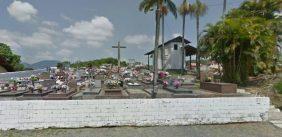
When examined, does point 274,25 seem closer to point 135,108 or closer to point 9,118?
point 135,108

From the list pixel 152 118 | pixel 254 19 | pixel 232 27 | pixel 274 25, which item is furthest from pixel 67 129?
pixel 274 25

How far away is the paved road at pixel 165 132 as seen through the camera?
6957 mm

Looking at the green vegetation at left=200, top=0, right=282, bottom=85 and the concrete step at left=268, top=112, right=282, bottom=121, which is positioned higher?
the green vegetation at left=200, top=0, right=282, bottom=85

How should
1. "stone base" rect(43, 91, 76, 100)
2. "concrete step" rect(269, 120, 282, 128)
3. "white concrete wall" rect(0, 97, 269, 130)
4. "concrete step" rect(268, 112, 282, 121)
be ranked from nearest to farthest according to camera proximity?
1. "white concrete wall" rect(0, 97, 269, 130)
2. "concrete step" rect(269, 120, 282, 128)
3. "concrete step" rect(268, 112, 282, 121)
4. "stone base" rect(43, 91, 76, 100)

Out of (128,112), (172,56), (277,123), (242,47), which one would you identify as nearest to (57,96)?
(128,112)

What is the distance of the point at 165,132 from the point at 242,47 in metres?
9.81

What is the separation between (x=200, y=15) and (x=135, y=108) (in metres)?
27.9

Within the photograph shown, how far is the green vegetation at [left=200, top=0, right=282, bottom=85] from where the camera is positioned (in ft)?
48.2

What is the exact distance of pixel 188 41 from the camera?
39.0m

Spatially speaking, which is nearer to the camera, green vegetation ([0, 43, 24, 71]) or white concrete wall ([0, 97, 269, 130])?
white concrete wall ([0, 97, 269, 130])

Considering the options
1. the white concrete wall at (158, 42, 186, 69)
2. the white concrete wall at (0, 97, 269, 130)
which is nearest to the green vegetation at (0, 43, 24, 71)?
the white concrete wall at (158, 42, 186, 69)

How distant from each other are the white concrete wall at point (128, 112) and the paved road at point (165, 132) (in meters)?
0.23

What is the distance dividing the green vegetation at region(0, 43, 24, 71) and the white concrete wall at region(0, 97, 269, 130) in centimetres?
2303

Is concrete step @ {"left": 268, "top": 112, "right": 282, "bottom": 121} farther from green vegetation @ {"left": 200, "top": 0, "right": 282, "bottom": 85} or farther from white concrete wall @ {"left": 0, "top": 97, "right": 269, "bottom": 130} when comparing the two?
green vegetation @ {"left": 200, "top": 0, "right": 282, "bottom": 85}
